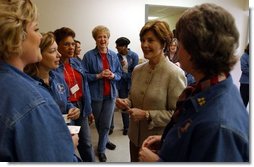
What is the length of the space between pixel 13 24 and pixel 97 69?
0.73m

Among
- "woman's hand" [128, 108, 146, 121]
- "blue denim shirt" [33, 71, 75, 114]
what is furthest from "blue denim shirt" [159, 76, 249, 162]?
"blue denim shirt" [33, 71, 75, 114]

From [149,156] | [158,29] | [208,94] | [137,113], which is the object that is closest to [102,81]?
[137,113]

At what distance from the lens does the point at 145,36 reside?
1.08 metres

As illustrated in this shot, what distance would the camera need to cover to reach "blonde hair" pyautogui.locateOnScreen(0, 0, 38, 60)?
2.06 ft

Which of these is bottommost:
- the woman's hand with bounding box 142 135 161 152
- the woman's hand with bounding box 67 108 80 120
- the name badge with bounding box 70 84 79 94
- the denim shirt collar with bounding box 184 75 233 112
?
the woman's hand with bounding box 67 108 80 120

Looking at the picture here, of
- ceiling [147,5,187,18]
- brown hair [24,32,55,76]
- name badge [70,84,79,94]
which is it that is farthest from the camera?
name badge [70,84,79,94]

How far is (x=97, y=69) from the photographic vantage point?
1348mm

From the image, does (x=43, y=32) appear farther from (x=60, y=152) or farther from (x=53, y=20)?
(x=60, y=152)

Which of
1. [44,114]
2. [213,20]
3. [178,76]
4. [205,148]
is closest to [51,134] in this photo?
[44,114]

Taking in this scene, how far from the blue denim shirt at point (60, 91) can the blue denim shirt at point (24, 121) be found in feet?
1.83

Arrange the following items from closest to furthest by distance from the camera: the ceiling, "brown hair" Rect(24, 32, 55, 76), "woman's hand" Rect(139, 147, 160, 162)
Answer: "woman's hand" Rect(139, 147, 160, 162), the ceiling, "brown hair" Rect(24, 32, 55, 76)

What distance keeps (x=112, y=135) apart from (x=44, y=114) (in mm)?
678

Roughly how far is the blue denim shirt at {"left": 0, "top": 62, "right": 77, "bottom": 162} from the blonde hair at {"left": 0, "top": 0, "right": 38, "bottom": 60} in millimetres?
47

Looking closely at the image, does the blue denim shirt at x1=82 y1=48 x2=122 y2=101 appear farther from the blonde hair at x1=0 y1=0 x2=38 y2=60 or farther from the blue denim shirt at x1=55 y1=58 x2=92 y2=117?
the blonde hair at x1=0 y1=0 x2=38 y2=60
